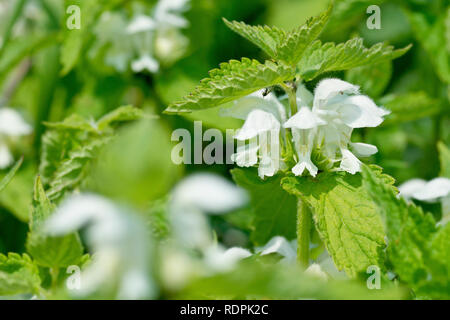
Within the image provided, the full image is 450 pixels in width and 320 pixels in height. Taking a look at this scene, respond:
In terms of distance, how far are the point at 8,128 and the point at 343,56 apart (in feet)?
2.90

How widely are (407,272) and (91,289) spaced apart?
339 mm

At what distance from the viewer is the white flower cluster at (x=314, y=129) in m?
0.76

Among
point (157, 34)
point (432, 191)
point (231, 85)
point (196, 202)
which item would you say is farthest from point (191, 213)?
point (157, 34)

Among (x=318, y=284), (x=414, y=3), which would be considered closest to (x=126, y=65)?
(x=414, y=3)

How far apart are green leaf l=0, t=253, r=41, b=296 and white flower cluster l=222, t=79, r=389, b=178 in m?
0.30

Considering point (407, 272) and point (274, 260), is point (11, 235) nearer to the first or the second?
point (274, 260)

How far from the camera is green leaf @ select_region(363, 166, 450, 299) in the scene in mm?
611

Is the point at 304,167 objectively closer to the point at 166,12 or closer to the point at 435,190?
the point at 435,190

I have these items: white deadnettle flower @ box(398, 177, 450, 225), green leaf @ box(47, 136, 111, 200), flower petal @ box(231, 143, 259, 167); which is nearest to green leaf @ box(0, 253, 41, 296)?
green leaf @ box(47, 136, 111, 200)

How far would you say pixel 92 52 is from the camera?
1449 millimetres

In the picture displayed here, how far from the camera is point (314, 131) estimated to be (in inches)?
30.5

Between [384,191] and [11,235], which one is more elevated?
Answer: [11,235]

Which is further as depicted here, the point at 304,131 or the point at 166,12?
the point at 166,12

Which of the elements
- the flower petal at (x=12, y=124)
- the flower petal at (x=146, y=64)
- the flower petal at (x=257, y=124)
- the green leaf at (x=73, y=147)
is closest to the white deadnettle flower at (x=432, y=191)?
the flower petal at (x=257, y=124)
